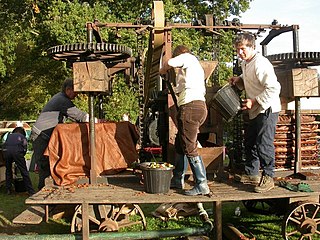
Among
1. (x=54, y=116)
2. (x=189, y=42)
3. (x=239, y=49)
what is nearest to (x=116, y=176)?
(x=54, y=116)

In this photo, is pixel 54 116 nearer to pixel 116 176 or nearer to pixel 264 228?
pixel 116 176

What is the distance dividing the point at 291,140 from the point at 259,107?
3.63ft

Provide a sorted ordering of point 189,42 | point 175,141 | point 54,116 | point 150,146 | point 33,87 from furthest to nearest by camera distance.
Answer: point 33,87 < point 189,42 < point 150,146 < point 54,116 < point 175,141

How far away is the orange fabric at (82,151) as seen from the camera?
213 inches

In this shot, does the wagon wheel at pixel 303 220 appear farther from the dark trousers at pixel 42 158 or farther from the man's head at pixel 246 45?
the dark trousers at pixel 42 158

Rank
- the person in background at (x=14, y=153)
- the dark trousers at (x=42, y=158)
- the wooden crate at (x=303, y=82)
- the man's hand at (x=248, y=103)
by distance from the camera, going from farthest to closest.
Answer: the person in background at (x=14, y=153) < the dark trousers at (x=42, y=158) < the wooden crate at (x=303, y=82) < the man's hand at (x=248, y=103)

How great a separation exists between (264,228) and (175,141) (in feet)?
6.87

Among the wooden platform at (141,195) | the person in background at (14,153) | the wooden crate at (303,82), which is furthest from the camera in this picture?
the person in background at (14,153)

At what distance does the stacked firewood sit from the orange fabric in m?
1.90

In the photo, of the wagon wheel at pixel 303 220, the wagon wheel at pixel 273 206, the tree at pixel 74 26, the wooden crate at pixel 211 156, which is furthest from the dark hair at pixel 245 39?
the tree at pixel 74 26

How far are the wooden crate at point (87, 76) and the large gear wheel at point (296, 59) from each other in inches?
88.1

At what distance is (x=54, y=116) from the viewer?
629 cm

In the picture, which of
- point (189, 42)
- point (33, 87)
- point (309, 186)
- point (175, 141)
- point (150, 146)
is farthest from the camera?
point (33, 87)

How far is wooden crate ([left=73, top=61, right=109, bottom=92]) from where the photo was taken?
5.04 m
